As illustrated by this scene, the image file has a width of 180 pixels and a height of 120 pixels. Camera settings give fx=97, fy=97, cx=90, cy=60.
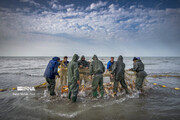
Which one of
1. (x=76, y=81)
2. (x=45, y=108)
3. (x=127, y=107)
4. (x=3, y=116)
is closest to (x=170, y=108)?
(x=127, y=107)

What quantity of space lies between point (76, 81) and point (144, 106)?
3.47 meters

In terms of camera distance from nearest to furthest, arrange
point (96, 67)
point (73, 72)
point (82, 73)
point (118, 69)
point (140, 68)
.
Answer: point (73, 72), point (96, 67), point (118, 69), point (140, 68), point (82, 73)

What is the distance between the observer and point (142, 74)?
6.14 meters

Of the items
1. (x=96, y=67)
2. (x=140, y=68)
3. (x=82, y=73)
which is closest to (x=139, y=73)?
(x=140, y=68)

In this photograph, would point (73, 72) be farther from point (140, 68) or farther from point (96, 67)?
point (140, 68)

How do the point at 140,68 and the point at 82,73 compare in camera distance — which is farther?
the point at 82,73

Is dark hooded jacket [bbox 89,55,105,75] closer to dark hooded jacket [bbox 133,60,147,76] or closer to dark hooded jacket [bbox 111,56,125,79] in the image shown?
dark hooded jacket [bbox 111,56,125,79]

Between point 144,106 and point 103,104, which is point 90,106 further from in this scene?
point 144,106

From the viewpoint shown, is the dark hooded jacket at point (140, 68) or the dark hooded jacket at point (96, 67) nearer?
the dark hooded jacket at point (96, 67)

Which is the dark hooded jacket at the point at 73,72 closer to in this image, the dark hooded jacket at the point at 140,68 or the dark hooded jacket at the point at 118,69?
the dark hooded jacket at the point at 118,69


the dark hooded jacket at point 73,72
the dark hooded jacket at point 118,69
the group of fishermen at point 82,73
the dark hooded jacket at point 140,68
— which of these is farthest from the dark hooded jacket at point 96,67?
the dark hooded jacket at point 140,68

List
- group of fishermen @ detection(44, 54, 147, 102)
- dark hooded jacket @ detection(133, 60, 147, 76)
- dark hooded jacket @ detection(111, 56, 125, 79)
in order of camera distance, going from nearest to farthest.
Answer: group of fishermen @ detection(44, 54, 147, 102), dark hooded jacket @ detection(111, 56, 125, 79), dark hooded jacket @ detection(133, 60, 147, 76)

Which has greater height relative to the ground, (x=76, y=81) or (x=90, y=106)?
(x=76, y=81)

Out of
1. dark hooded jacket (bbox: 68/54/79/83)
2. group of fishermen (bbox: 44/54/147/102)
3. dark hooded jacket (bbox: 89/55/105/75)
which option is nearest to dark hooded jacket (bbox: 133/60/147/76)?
group of fishermen (bbox: 44/54/147/102)
